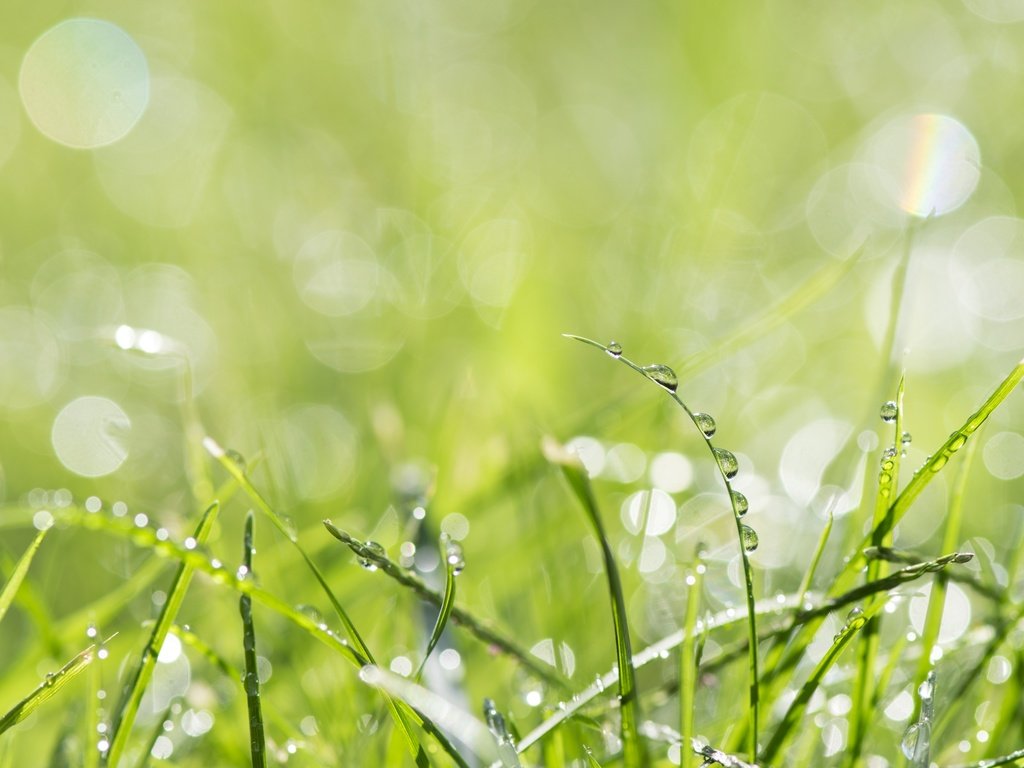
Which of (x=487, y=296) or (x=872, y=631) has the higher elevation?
(x=487, y=296)

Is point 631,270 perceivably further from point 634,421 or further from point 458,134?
point 458,134

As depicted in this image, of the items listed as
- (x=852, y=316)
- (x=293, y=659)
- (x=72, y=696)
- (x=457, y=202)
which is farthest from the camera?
(x=457, y=202)

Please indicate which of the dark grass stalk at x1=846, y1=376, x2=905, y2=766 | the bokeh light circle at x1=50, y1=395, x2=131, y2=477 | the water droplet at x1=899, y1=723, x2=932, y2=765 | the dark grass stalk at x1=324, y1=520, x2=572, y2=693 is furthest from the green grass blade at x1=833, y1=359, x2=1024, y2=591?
the bokeh light circle at x1=50, y1=395, x2=131, y2=477

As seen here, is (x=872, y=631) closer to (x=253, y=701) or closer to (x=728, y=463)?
(x=728, y=463)

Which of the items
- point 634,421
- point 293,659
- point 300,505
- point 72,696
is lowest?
point 72,696

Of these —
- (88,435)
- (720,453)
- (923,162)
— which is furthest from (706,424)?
(923,162)

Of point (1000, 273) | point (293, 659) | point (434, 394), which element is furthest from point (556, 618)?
point (1000, 273)

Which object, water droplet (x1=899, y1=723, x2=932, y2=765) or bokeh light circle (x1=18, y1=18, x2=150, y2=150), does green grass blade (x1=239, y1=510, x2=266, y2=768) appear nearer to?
water droplet (x1=899, y1=723, x2=932, y2=765)
